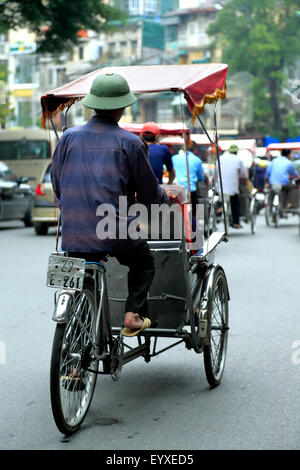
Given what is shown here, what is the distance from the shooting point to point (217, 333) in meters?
6.25

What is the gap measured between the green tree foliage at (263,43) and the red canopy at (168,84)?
5701 cm

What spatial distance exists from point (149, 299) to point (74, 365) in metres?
1.05

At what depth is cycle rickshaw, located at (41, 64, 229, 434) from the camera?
15.3 ft

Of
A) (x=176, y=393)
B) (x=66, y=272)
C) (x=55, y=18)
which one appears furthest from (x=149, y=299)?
(x=55, y=18)

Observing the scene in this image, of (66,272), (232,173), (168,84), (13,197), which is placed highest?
(168,84)

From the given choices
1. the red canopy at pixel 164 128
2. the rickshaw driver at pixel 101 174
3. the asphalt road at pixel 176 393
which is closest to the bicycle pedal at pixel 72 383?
the asphalt road at pixel 176 393

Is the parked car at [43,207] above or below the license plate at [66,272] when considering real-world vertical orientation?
below

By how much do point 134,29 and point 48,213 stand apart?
7178cm

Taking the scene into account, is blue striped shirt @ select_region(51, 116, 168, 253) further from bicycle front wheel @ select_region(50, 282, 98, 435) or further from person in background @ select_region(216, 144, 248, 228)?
person in background @ select_region(216, 144, 248, 228)

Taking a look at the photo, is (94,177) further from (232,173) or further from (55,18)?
(55,18)

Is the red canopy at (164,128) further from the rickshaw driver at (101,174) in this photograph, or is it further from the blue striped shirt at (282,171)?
the rickshaw driver at (101,174)

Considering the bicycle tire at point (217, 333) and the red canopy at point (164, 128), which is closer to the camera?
the bicycle tire at point (217, 333)

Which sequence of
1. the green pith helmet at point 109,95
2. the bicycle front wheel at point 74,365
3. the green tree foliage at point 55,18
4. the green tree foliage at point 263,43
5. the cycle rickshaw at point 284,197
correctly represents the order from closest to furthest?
1. the bicycle front wheel at point 74,365
2. the green pith helmet at point 109,95
3. the cycle rickshaw at point 284,197
4. the green tree foliage at point 55,18
5. the green tree foliage at point 263,43

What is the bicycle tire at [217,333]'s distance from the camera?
5660 millimetres
